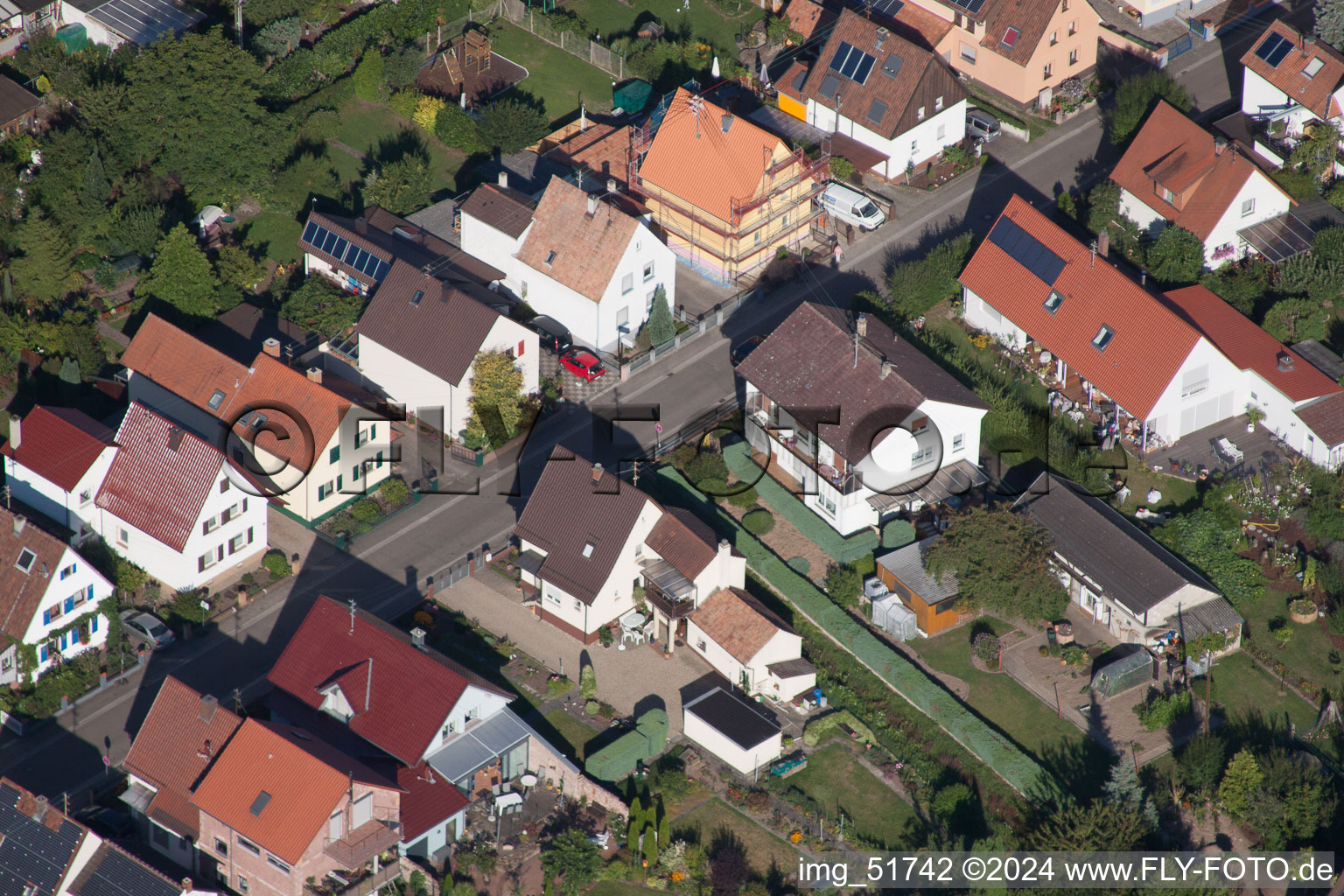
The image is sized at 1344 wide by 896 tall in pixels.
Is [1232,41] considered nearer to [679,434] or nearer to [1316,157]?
[1316,157]

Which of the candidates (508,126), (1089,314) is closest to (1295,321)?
(1089,314)

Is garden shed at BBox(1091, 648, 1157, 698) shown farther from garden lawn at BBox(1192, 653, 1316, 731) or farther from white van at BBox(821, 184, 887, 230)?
white van at BBox(821, 184, 887, 230)

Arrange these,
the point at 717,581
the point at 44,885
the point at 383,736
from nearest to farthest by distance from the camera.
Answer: the point at 44,885
the point at 383,736
the point at 717,581

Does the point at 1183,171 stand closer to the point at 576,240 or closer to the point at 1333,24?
the point at 1333,24

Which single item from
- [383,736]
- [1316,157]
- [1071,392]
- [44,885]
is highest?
[1316,157]

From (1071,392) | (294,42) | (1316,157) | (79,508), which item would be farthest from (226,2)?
(1316,157)

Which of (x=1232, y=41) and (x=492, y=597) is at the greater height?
(x=1232, y=41)
